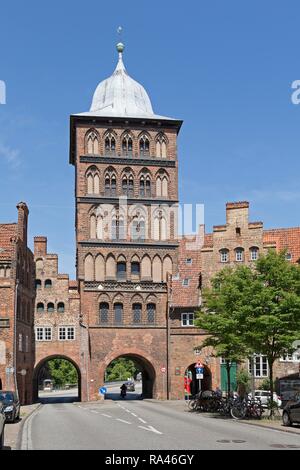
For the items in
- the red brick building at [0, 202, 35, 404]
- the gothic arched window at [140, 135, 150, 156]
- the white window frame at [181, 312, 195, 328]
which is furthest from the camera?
the gothic arched window at [140, 135, 150, 156]

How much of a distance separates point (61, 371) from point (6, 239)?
5452cm

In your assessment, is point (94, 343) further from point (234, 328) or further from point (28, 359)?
point (234, 328)

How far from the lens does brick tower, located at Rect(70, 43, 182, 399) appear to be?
59562mm

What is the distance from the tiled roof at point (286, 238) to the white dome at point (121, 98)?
15810 mm

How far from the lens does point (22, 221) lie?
5700cm

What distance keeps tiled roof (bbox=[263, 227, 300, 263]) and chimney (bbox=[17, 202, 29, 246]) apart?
19768mm

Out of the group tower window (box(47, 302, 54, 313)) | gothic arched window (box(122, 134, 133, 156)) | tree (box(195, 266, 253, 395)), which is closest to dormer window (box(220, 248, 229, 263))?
gothic arched window (box(122, 134, 133, 156))

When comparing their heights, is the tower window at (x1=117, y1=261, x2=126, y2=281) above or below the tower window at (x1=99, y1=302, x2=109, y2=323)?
above

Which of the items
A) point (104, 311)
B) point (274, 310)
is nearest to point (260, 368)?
point (104, 311)

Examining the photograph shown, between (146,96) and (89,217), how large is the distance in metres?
15.5

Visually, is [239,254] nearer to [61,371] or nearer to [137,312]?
[137,312]

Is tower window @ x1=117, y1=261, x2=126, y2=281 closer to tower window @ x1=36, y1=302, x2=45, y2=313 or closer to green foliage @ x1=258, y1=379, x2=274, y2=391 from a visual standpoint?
tower window @ x1=36, y1=302, x2=45, y2=313

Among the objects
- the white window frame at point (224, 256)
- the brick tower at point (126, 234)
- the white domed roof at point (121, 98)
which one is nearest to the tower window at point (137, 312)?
the brick tower at point (126, 234)
